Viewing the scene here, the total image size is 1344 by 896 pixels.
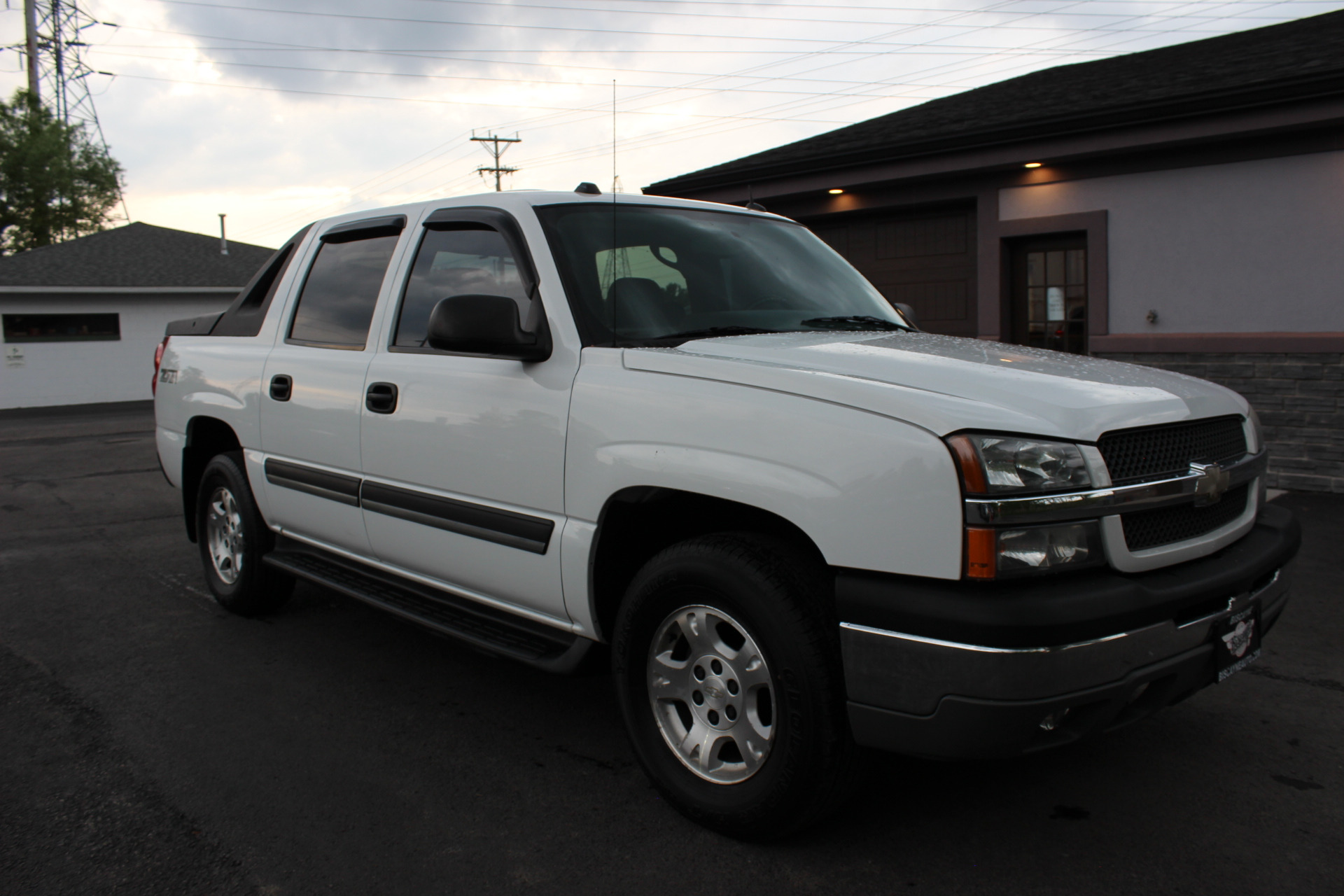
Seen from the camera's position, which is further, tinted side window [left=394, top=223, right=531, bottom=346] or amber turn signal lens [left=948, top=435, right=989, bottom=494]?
tinted side window [left=394, top=223, right=531, bottom=346]

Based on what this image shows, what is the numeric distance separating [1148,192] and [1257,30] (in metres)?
3.89

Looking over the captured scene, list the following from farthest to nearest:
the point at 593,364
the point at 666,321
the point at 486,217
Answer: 1. the point at 486,217
2. the point at 666,321
3. the point at 593,364

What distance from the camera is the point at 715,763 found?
2955 mm

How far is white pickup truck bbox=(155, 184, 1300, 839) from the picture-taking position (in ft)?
7.79

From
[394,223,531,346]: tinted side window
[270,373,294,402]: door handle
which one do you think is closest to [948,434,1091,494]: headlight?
[394,223,531,346]: tinted side window

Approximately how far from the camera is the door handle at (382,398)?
388cm

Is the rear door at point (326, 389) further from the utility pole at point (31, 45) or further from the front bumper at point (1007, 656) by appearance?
the utility pole at point (31, 45)

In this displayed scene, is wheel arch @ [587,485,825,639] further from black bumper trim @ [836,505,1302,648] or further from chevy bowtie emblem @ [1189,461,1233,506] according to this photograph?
chevy bowtie emblem @ [1189,461,1233,506]

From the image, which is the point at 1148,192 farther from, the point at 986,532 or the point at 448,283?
the point at 986,532

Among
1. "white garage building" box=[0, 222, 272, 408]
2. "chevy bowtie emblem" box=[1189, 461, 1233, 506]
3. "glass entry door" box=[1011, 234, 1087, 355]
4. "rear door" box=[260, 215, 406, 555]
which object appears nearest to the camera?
"chevy bowtie emblem" box=[1189, 461, 1233, 506]

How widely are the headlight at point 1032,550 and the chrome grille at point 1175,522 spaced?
0.14m

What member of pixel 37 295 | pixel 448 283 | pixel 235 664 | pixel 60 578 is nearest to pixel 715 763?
pixel 448 283

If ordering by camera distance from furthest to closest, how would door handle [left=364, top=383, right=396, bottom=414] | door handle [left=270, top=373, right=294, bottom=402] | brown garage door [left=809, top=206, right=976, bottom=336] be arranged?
brown garage door [left=809, top=206, right=976, bottom=336]
door handle [left=270, top=373, right=294, bottom=402]
door handle [left=364, top=383, right=396, bottom=414]

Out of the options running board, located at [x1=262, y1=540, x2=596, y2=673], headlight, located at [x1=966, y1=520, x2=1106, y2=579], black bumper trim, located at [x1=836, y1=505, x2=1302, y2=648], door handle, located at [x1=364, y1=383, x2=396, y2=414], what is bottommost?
running board, located at [x1=262, y1=540, x2=596, y2=673]
